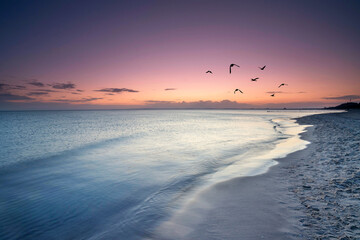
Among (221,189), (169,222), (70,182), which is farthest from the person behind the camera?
(70,182)

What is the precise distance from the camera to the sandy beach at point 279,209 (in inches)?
192

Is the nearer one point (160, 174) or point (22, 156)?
point (160, 174)

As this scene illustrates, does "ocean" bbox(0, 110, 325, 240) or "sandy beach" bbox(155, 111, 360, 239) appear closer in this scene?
"sandy beach" bbox(155, 111, 360, 239)

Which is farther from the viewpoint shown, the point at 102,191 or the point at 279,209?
the point at 102,191

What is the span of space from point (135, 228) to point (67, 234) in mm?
2113

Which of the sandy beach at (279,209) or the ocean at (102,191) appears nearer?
the sandy beach at (279,209)

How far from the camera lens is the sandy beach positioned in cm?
488

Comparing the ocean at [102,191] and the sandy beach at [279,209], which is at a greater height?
the sandy beach at [279,209]

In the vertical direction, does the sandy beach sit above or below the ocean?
above

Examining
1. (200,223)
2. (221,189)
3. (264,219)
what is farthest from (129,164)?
(264,219)

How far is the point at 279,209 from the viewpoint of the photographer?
601 centimetres

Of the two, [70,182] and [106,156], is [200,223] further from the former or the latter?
[106,156]

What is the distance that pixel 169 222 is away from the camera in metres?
5.92

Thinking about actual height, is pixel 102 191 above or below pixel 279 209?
below
